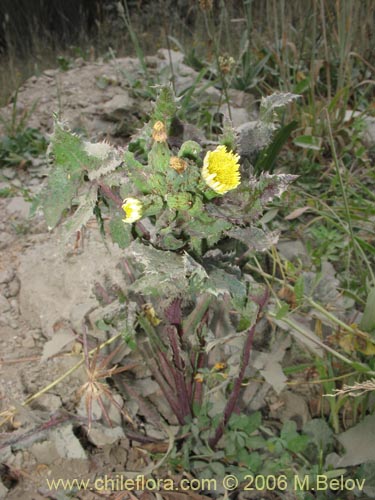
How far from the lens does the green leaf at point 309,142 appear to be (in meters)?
1.80

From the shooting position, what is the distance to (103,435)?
1.16 metres

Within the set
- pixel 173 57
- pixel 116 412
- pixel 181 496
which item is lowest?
pixel 181 496

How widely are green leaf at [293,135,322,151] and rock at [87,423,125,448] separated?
47.8 inches

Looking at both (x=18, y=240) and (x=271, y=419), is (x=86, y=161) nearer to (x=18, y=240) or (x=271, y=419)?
(x=271, y=419)

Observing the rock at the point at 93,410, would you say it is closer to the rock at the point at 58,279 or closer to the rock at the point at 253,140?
the rock at the point at 58,279

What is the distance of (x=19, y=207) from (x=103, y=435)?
41.8 inches

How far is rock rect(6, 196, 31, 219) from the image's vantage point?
1.87 meters

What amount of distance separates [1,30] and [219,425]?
19.5 ft

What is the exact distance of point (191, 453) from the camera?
1.18 metres

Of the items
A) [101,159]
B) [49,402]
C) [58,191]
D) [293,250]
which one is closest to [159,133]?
[101,159]

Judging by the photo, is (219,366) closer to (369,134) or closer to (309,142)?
(309,142)

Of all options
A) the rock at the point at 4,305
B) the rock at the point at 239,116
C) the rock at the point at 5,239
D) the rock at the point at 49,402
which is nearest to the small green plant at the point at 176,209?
the rock at the point at 49,402

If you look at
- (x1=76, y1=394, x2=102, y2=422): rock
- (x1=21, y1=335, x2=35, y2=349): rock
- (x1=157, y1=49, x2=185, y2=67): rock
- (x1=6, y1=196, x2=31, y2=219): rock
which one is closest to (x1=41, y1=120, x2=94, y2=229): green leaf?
(x1=76, y1=394, x2=102, y2=422): rock

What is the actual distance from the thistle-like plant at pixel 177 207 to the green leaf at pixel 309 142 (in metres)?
0.91
